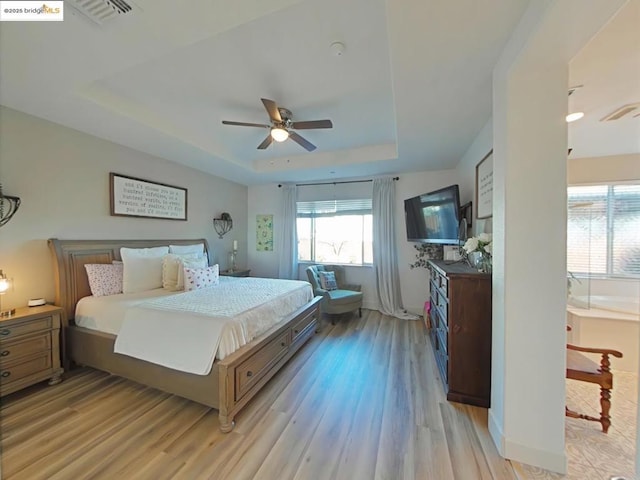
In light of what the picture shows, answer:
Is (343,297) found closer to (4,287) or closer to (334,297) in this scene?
(334,297)

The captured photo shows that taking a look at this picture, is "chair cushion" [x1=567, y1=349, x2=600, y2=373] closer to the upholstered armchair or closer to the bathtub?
the bathtub

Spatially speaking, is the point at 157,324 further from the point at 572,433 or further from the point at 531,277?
the point at 572,433

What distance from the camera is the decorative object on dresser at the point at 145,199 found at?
3.04 metres

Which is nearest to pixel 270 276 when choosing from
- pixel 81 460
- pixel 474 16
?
pixel 81 460

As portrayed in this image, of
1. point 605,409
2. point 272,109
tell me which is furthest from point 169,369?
point 605,409

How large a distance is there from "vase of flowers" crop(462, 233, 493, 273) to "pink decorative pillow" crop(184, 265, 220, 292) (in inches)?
115

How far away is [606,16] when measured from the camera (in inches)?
43.2

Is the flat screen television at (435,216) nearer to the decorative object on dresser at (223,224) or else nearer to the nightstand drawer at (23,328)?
the decorative object on dresser at (223,224)

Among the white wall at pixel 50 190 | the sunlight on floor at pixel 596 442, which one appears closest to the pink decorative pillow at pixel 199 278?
the white wall at pixel 50 190

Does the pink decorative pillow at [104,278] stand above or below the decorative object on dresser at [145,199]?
below

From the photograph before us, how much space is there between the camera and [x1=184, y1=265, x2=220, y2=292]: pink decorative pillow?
295 cm

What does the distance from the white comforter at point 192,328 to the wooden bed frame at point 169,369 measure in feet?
0.32

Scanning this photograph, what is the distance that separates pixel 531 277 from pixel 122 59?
3.01 metres

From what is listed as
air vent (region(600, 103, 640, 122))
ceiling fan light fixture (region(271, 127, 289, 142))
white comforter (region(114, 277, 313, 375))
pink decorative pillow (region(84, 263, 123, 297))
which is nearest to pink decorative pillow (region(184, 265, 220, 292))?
white comforter (region(114, 277, 313, 375))
